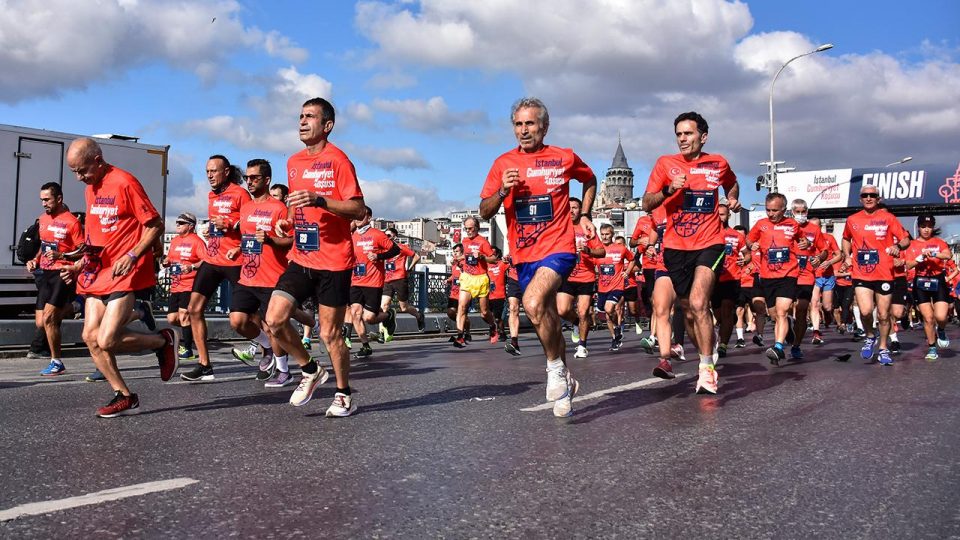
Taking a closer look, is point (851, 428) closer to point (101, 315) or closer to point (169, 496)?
point (169, 496)

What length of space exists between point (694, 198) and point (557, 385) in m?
2.54

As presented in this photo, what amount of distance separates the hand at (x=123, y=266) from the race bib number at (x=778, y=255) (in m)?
7.84

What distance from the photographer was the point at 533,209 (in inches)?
233

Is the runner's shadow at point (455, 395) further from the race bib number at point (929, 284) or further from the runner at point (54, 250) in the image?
the race bib number at point (929, 284)

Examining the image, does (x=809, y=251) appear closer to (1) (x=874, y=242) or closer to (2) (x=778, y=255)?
(2) (x=778, y=255)

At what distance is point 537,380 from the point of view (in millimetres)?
8023

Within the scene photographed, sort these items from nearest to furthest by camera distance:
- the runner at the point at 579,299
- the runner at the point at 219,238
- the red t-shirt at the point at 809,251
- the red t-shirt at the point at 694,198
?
the red t-shirt at the point at 694,198
the runner at the point at 219,238
the runner at the point at 579,299
the red t-shirt at the point at 809,251

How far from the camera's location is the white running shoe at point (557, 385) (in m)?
5.51

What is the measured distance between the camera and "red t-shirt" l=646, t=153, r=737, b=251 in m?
7.29

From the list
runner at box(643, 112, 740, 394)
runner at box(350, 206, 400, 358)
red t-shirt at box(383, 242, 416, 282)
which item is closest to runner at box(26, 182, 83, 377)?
runner at box(350, 206, 400, 358)

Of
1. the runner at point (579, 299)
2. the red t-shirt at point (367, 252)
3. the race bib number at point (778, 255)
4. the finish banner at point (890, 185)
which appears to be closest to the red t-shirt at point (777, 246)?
the race bib number at point (778, 255)

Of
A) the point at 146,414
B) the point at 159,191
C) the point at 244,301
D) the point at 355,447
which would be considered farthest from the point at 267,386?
the point at 159,191

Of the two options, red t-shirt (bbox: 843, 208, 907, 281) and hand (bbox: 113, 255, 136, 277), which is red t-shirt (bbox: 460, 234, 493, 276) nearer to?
red t-shirt (bbox: 843, 208, 907, 281)

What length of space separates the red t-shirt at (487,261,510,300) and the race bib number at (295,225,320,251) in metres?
9.90
